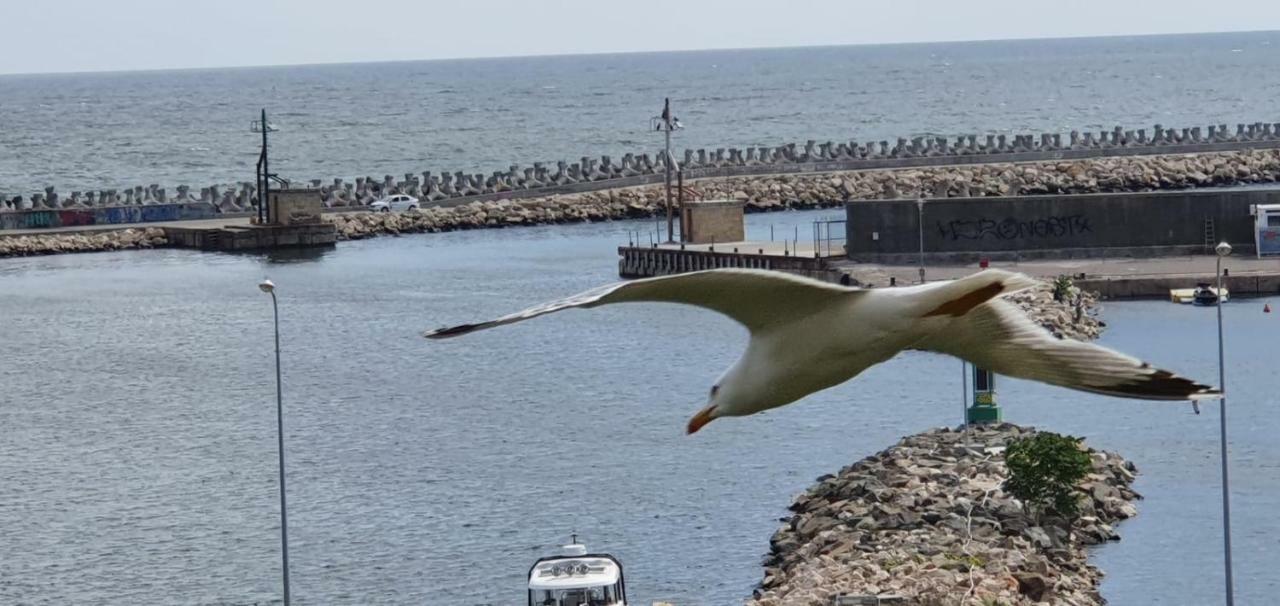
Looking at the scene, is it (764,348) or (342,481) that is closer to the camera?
(764,348)

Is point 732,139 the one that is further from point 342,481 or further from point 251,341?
point 342,481

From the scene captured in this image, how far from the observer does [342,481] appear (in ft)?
148

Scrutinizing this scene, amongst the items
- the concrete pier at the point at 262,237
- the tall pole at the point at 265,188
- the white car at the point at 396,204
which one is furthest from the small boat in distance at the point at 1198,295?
the white car at the point at 396,204

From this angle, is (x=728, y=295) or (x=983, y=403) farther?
(x=983, y=403)

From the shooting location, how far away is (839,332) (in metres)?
6.74

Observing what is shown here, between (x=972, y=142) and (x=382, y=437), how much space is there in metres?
73.6

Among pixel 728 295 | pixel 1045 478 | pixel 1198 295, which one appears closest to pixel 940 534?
pixel 1045 478

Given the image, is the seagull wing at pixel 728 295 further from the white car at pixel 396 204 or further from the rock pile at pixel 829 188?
the white car at pixel 396 204

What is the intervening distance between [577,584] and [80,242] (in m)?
70.9

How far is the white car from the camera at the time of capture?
344 feet

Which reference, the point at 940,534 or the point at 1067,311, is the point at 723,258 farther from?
the point at 940,534

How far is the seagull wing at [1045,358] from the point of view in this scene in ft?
21.3

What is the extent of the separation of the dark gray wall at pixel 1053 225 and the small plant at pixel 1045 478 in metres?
33.7

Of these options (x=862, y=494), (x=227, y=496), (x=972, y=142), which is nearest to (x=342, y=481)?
(x=227, y=496)
